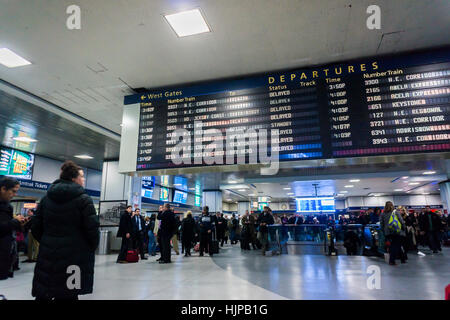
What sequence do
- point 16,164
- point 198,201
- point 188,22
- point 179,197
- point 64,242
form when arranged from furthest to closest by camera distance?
point 198,201 < point 179,197 < point 16,164 < point 188,22 < point 64,242

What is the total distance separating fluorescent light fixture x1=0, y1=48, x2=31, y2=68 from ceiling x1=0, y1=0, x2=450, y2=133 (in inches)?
5.4

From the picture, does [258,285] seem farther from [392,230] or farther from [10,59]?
[10,59]

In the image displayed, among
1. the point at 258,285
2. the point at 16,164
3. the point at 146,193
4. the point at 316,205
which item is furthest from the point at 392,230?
the point at 316,205

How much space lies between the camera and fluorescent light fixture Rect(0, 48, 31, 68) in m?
4.58

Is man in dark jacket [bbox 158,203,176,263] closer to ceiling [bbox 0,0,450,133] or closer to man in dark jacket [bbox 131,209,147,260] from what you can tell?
man in dark jacket [bbox 131,209,147,260]

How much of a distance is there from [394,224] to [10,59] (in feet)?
27.8

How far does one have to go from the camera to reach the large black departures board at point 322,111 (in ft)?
13.8

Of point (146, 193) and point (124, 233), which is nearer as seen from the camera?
point (124, 233)

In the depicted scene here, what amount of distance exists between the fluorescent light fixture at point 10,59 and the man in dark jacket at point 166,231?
4.71 meters

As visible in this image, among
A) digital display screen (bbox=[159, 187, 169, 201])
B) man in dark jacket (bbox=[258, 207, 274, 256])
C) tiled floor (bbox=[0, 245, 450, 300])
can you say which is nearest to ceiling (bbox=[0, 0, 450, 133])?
tiled floor (bbox=[0, 245, 450, 300])

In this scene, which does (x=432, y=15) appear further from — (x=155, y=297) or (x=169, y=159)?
(x=155, y=297)

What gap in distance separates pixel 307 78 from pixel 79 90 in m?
4.56

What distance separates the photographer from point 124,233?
790 centimetres
